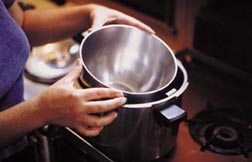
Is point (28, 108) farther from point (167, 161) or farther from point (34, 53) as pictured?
point (34, 53)

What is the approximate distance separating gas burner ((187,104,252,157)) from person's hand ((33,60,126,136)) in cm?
28

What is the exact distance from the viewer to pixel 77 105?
2.29 ft

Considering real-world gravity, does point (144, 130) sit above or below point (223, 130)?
above

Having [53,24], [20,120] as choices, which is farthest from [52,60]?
[20,120]

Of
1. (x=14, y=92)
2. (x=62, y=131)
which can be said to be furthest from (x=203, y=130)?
(x=14, y=92)

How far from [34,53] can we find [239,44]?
2.11 feet

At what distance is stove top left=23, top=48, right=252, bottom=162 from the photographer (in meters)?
0.87

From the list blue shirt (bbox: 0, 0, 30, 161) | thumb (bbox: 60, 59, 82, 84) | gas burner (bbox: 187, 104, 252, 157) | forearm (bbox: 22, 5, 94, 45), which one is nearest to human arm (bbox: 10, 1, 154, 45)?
forearm (bbox: 22, 5, 94, 45)

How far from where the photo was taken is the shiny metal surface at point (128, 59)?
88 centimetres

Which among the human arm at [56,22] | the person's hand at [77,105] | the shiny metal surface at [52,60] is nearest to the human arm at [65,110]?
the person's hand at [77,105]

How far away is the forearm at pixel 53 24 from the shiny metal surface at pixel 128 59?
13 cm

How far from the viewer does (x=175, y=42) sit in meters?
1.26

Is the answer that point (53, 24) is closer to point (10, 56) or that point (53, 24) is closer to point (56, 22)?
point (56, 22)

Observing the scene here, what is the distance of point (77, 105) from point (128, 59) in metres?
0.27
